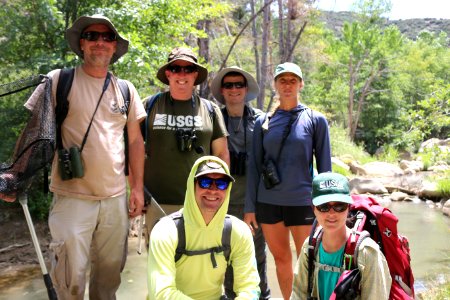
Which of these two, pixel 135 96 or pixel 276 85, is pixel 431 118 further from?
pixel 135 96

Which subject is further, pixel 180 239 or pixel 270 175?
pixel 270 175

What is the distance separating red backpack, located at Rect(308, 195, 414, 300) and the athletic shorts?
66 cm

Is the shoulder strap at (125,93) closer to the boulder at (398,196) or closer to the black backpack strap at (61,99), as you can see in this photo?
the black backpack strap at (61,99)

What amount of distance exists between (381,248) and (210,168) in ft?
3.06

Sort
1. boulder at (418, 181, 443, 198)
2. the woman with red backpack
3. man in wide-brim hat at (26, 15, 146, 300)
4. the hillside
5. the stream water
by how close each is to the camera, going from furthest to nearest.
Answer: the hillside
boulder at (418, 181, 443, 198)
the stream water
man in wide-brim hat at (26, 15, 146, 300)
the woman with red backpack

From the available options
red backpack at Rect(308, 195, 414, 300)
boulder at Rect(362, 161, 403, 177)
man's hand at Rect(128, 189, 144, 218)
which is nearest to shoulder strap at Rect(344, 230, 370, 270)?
red backpack at Rect(308, 195, 414, 300)

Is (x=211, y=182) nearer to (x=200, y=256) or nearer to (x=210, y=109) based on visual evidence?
(x=200, y=256)

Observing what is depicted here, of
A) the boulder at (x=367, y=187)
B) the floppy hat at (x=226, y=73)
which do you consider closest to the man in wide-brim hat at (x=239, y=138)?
the floppy hat at (x=226, y=73)

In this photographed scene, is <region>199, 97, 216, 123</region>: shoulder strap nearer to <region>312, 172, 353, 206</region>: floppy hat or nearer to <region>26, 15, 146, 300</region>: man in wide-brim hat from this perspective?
<region>26, 15, 146, 300</region>: man in wide-brim hat

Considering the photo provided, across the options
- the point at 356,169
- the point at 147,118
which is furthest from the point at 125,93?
the point at 356,169

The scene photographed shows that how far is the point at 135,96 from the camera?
9.87 ft

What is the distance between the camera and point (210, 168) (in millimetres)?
2400

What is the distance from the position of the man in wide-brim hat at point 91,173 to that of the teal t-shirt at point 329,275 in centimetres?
126

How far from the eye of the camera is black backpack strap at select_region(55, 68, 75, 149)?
8.96ft
